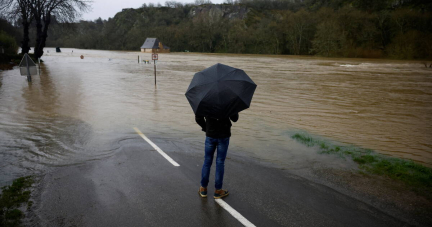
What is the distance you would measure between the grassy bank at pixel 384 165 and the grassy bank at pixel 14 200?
5908mm

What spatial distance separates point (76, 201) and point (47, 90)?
1409 cm

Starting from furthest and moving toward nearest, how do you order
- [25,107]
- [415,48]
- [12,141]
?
[415,48] → [25,107] → [12,141]

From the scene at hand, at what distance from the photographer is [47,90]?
644 inches

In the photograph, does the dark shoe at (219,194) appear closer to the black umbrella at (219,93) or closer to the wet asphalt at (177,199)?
the wet asphalt at (177,199)

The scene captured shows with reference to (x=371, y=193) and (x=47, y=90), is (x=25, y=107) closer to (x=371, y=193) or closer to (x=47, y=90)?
(x=47, y=90)

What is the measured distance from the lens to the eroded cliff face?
165 meters

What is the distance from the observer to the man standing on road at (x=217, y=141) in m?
4.41

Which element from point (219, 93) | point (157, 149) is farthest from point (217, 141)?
point (157, 149)

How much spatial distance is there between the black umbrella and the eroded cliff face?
521 ft

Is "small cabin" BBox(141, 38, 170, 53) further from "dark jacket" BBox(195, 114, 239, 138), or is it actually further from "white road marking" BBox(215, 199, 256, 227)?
"white road marking" BBox(215, 199, 256, 227)

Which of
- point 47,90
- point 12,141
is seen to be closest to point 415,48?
point 47,90

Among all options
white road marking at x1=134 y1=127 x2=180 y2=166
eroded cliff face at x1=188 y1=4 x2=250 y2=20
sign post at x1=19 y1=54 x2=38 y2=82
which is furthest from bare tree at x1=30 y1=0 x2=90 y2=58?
eroded cliff face at x1=188 y1=4 x2=250 y2=20

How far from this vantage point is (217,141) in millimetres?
4531

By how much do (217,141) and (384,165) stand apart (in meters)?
3.95
